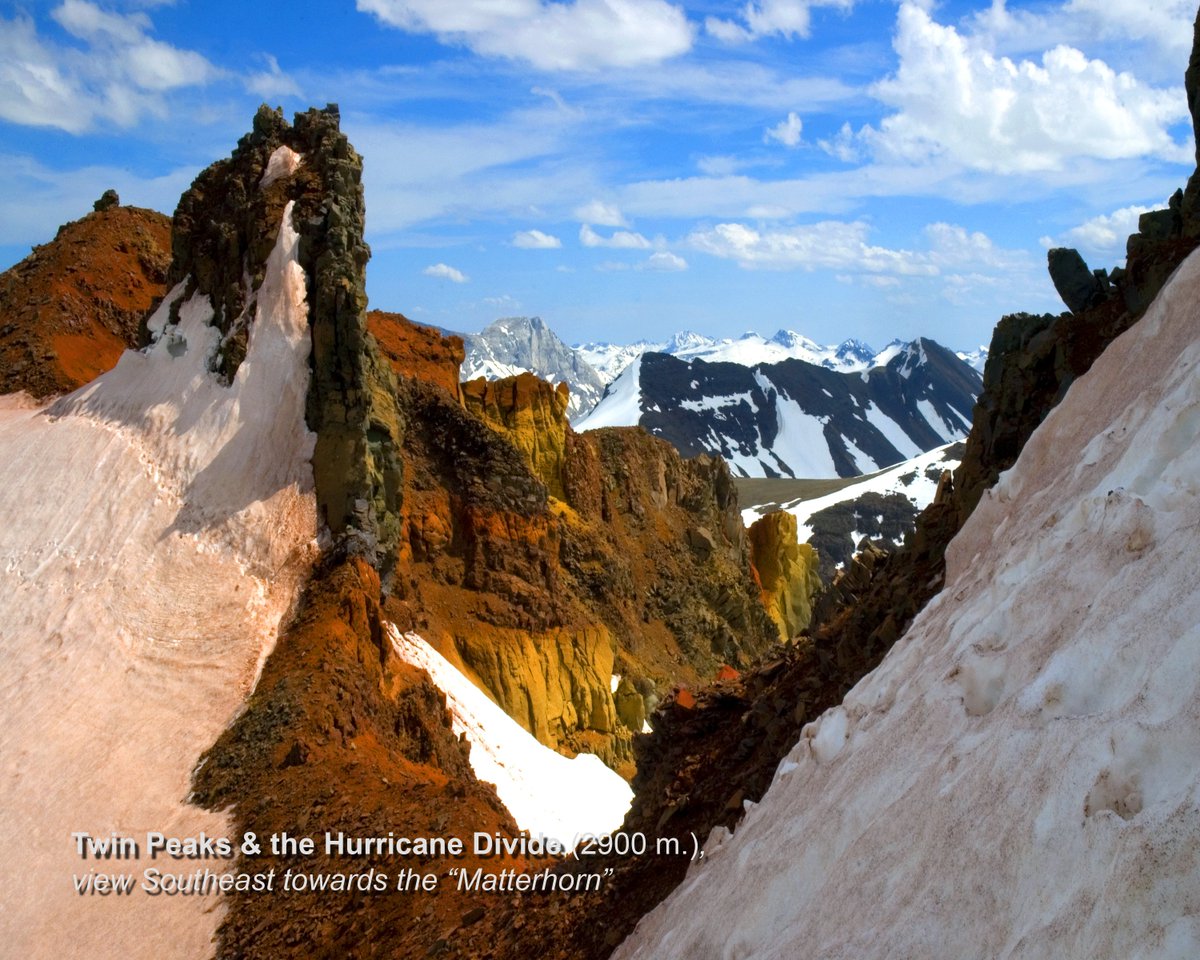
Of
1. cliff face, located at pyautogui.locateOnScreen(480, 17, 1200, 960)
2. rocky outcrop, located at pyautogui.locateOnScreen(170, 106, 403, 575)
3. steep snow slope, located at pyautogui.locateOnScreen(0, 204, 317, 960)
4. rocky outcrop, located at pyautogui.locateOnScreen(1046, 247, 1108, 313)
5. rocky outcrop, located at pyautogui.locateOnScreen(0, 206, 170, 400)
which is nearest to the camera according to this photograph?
cliff face, located at pyautogui.locateOnScreen(480, 17, 1200, 960)

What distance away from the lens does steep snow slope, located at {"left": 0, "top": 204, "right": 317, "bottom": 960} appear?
15695mm

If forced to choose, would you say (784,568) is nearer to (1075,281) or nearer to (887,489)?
(1075,281)

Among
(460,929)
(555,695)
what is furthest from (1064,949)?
(555,695)

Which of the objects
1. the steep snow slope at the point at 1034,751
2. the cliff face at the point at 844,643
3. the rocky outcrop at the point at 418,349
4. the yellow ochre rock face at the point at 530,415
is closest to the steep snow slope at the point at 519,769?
the cliff face at the point at 844,643

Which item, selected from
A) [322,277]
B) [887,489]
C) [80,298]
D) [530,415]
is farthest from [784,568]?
[887,489]

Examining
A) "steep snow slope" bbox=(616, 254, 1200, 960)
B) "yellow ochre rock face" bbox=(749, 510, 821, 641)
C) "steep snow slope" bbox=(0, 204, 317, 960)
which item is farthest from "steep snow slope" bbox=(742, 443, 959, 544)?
"steep snow slope" bbox=(616, 254, 1200, 960)

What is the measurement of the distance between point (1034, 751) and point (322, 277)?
65.9 feet

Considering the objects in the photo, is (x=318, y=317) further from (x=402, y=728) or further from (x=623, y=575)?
(x=623, y=575)

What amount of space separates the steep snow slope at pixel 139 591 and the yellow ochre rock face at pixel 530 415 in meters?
18.1

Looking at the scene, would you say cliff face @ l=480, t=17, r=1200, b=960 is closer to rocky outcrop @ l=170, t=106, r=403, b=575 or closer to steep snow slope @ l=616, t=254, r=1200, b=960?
steep snow slope @ l=616, t=254, r=1200, b=960

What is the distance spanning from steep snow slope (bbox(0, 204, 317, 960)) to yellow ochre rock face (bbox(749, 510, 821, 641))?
39.7 m

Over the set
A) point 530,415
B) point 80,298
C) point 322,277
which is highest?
point 80,298

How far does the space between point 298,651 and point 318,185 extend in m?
11.6

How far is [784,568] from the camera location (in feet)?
199
